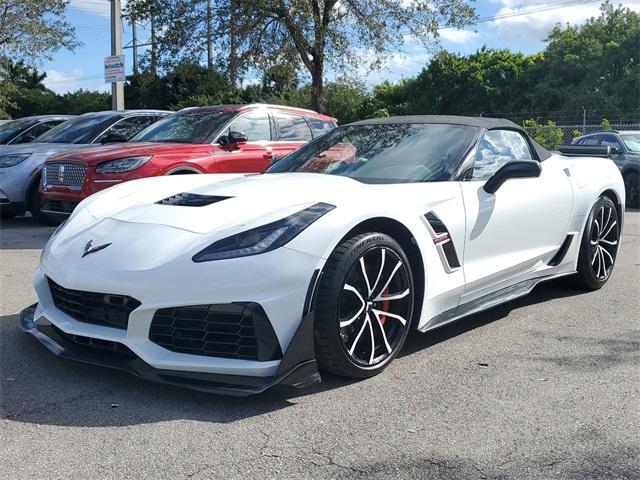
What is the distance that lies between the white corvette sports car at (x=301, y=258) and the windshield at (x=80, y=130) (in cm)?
A: 634

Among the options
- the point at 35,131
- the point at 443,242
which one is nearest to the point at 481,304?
the point at 443,242

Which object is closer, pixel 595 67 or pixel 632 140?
pixel 632 140

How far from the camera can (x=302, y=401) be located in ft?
11.2

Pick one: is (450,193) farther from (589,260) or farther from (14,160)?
(14,160)

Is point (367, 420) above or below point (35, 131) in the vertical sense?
below

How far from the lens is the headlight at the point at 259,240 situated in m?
3.30

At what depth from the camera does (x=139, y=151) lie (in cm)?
830

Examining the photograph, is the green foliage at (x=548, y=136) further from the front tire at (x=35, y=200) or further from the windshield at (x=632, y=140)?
the front tire at (x=35, y=200)

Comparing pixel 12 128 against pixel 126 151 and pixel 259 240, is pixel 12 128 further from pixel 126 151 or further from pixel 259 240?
pixel 259 240

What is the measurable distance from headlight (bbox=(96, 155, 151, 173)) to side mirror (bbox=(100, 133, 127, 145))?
2360 mm

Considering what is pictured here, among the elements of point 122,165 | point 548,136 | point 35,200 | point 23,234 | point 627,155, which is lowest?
point 23,234

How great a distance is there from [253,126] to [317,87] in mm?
9166

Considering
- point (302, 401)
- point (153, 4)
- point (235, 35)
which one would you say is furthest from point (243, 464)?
point (153, 4)

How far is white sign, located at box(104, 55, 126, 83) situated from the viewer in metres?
15.7
